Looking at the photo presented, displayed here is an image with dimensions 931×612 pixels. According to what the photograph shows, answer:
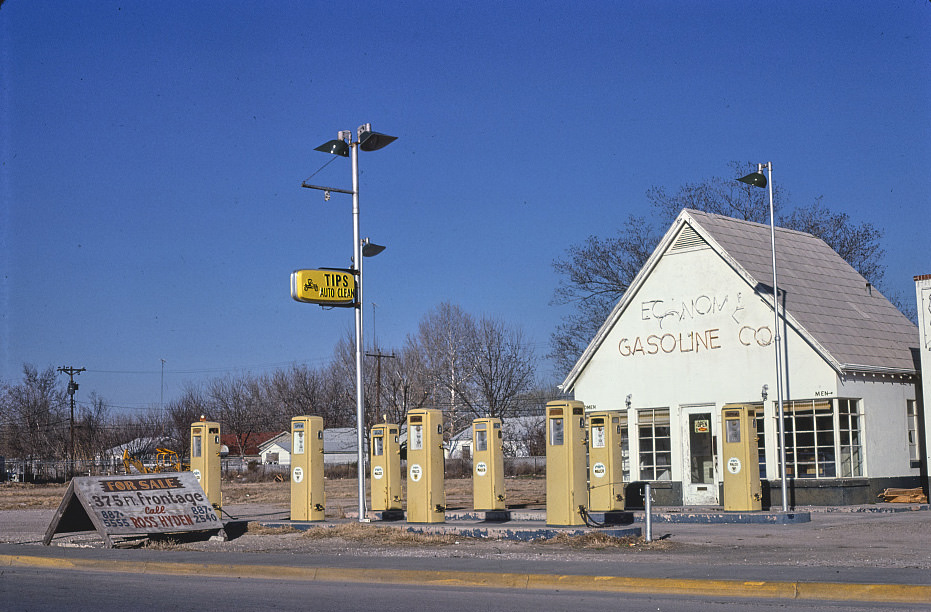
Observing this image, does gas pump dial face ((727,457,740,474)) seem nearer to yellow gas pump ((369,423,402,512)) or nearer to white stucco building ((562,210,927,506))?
white stucco building ((562,210,927,506))

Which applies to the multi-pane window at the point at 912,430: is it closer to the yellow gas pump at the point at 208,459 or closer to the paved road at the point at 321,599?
the yellow gas pump at the point at 208,459

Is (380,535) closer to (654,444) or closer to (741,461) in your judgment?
(741,461)

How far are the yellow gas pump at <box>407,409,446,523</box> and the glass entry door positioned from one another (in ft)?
32.5

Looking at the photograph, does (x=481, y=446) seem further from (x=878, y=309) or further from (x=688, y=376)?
(x=878, y=309)

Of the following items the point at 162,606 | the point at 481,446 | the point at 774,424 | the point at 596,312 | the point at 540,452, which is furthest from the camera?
the point at 540,452

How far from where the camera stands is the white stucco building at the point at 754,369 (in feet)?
82.2

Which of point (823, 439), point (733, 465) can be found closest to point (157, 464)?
point (733, 465)

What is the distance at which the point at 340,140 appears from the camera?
21.6 m

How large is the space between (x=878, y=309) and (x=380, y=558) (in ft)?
66.8

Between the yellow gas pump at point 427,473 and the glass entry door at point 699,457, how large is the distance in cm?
990

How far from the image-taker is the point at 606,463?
2317 centimetres

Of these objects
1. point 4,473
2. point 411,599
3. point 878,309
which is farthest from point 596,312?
point 4,473

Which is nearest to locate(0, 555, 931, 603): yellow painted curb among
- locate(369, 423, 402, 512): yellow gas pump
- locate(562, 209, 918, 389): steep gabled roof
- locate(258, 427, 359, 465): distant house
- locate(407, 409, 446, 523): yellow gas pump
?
locate(407, 409, 446, 523): yellow gas pump

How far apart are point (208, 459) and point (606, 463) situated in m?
9.23
